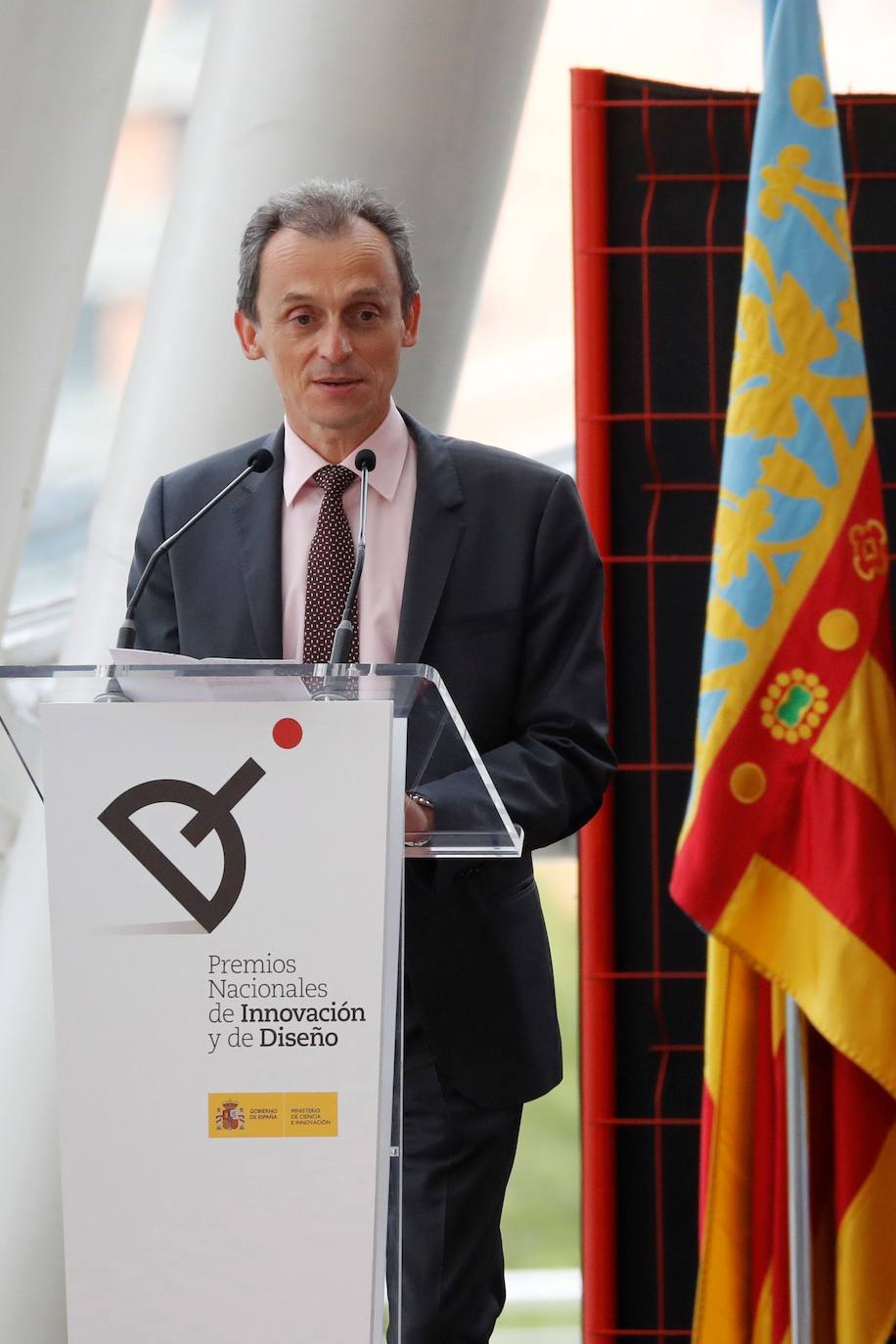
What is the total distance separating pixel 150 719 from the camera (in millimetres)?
1381

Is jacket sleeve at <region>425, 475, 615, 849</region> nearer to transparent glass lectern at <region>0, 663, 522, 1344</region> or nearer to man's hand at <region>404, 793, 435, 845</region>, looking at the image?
man's hand at <region>404, 793, 435, 845</region>

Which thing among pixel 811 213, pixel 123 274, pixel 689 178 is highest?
A: pixel 123 274

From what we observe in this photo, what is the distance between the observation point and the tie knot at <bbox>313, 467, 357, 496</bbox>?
1.99m

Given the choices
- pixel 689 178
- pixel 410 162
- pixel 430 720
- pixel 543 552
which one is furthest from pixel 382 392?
pixel 410 162

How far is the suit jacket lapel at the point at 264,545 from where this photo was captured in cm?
194

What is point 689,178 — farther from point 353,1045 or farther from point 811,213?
point 353,1045

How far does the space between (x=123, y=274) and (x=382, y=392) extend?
3972mm

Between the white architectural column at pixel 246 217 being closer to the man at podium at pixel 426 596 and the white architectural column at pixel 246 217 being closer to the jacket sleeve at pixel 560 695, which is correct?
the man at podium at pixel 426 596

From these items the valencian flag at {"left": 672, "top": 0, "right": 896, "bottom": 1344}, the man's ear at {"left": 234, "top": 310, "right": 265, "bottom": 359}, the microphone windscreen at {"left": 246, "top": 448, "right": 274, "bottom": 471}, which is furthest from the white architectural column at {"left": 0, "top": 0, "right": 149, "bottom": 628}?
the microphone windscreen at {"left": 246, "top": 448, "right": 274, "bottom": 471}

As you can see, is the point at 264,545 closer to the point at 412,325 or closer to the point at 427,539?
the point at 427,539

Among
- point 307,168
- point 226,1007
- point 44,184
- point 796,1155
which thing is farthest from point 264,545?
point 44,184

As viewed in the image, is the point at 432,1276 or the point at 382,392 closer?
the point at 432,1276

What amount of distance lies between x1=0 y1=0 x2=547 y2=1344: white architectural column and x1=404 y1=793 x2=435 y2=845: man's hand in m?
1.91

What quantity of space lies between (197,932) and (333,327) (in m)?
0.89
